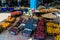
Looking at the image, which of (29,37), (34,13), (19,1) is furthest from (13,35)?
(19,1)

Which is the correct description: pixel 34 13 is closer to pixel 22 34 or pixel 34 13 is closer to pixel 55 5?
pixel 22 34

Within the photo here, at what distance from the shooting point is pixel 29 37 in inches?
69.6

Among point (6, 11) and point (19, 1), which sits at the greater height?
point (19, 1)

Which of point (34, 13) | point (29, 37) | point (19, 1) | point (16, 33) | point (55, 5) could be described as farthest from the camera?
point (19, 1)

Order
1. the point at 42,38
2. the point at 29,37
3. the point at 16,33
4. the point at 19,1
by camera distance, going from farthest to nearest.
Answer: the point at 19,1 < the point at 16,33 < the point at 29,37 < the point at 42,38

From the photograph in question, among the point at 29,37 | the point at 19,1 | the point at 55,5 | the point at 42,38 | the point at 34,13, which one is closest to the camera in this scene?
Answer: the point at 42,38

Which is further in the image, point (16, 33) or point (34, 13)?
point (34, 13)

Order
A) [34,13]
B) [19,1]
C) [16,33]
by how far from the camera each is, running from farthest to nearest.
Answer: [19,1] < [34,13] < [16,33]

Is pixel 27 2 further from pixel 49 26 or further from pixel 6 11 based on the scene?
pixel 49 26

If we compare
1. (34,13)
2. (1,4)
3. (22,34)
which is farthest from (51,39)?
(1,4)

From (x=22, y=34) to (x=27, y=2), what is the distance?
11.2 ft

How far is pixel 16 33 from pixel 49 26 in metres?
0.51

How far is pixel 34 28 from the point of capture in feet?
6.26

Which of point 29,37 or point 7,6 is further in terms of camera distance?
point 7,6
